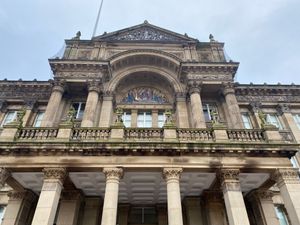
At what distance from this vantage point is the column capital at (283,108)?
64.4 feet

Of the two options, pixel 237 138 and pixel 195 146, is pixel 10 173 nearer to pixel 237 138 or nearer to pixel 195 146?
pixel 195 146

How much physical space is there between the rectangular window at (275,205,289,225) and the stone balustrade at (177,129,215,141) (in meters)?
7.65

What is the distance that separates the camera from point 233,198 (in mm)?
10547

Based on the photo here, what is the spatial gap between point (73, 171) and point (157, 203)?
650 cm

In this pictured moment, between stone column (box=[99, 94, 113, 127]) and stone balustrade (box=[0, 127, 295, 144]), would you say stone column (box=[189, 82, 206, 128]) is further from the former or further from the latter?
stone column (box=[99, 94, 113, 127])

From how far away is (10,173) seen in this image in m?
11.5

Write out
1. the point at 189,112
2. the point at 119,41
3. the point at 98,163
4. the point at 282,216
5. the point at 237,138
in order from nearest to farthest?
the point at 98,163 < the point at 237,138 < the point at 282,216 < the point at 189,112 < the point at 119,41

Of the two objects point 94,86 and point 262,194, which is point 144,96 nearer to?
point 94,86

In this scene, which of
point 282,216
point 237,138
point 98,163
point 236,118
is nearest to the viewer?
point 98,163

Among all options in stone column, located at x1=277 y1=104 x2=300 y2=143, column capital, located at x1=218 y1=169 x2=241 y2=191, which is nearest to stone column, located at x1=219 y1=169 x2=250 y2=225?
column capital, located at x1=218 y1=169 x2=241 y2=191

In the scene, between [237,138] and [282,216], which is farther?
[282,216]

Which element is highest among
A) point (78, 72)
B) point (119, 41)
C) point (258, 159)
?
point (119, 41)

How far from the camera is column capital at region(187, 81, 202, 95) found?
17903 mm

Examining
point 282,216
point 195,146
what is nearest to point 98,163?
point 195,146
